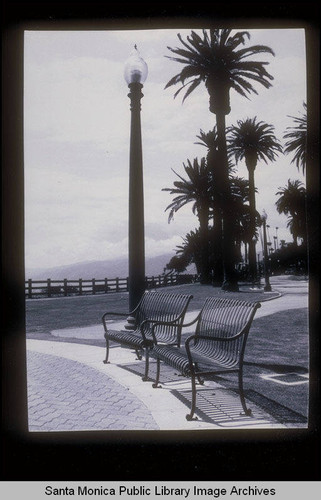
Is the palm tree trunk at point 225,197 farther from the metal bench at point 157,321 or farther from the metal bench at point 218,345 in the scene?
the metal bench at point 218,345

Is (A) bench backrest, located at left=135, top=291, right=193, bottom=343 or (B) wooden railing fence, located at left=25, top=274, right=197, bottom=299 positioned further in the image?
(B) wooden railing fence, located at left=25, top=274, right=197, bottom=299

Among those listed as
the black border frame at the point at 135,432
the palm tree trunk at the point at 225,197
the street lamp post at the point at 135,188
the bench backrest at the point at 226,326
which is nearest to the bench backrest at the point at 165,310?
the bench backrest at the point at 226,326

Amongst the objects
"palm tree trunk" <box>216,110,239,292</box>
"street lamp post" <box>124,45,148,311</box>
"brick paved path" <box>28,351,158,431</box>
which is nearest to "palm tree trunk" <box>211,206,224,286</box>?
"palm tree trunk" <box>216,110,239,292</box>

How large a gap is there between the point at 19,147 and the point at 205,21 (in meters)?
1.60

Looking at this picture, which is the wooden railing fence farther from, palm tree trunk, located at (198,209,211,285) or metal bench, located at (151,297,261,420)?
metal bench, located at (151,297,261,420)

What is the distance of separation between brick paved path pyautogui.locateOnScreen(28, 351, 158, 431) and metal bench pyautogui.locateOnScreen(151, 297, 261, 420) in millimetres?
502

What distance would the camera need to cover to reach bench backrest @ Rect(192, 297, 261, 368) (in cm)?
420

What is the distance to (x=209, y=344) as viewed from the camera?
4.99 metres

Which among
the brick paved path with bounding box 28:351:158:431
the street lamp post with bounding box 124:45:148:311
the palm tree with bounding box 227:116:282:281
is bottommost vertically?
the brick paved path with bounding box 28:351:158:431

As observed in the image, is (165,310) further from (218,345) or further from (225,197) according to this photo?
(225,197)

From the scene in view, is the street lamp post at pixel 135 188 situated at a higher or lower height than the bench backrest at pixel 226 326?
higher

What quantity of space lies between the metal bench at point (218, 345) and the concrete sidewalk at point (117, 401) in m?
0.19

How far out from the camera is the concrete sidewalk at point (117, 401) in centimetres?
393

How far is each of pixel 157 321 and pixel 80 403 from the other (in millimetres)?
1280
